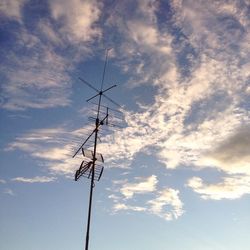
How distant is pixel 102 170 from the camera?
109 feet

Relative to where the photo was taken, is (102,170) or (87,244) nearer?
(87,244)

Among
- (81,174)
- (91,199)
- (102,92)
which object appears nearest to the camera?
(91,199)

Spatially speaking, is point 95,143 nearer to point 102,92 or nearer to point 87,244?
point 102,92

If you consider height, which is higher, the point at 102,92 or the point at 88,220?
the point at 102,92

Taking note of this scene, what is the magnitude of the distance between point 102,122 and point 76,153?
11.9 ft

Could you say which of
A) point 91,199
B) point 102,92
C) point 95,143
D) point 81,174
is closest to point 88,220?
point 91,199

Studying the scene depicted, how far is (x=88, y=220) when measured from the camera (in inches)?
1177

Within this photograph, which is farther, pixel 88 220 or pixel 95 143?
pixel 95 143

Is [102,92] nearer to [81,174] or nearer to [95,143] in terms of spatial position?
[95,143]

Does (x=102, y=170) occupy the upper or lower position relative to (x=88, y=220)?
upper

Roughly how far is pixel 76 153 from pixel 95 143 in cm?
187

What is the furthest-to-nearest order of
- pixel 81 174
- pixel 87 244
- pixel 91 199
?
1. pixel 81 174
2. pixel 91 199
3. pixel 87 244

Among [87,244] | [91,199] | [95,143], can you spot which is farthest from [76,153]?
[87,244]

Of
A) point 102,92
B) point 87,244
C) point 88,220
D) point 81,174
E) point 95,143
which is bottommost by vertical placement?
point 87,244
